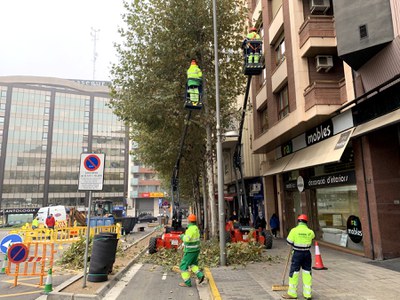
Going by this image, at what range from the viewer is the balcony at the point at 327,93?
456 inches

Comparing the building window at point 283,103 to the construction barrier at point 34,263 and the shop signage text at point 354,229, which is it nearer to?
the shop signage text at point 354,229

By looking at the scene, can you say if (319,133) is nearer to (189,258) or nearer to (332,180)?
(332,180)

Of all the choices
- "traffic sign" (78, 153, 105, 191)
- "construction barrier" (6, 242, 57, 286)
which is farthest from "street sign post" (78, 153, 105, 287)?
"construction barrier" (6, 242, 57, 286)

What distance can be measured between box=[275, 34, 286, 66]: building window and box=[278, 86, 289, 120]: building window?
1.59m

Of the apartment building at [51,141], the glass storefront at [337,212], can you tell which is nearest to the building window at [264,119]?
the glass storefront at [337,212]

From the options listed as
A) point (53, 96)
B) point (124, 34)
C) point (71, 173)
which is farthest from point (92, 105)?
point (124, 34)

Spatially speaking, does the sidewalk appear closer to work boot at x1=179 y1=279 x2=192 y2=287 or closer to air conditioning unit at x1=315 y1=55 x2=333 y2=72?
work boot at x1=179 y1=279 x2=192 y2=287

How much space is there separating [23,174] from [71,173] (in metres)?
10.1

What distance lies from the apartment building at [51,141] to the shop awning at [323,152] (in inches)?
2433

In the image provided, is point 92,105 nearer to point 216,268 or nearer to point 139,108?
point 139,108

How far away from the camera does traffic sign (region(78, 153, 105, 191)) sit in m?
7.51

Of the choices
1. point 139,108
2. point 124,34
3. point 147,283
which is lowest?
point 147,283

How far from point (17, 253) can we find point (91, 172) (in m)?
2.98

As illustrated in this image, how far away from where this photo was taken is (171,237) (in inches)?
496
